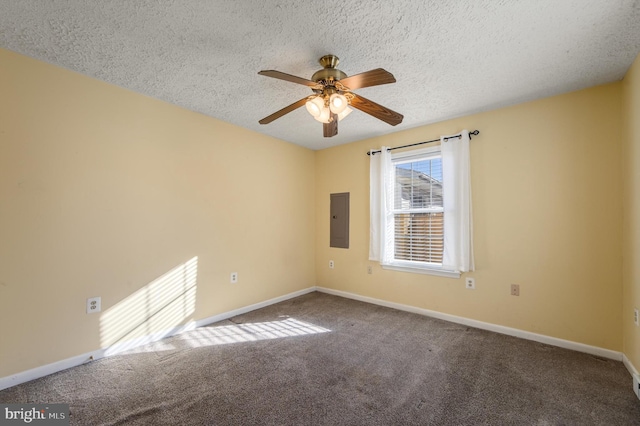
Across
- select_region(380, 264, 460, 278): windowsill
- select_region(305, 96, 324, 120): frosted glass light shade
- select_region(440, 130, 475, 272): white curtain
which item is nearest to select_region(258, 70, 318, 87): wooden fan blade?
select_region(305, 96, 324, 120): frosted glass light shade

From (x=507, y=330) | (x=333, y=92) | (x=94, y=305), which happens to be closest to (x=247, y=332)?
(x=94, y=305)

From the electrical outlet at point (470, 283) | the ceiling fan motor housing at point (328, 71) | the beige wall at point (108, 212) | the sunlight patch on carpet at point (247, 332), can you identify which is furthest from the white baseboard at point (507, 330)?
the ceiling fan motor housing at point (328, 71)

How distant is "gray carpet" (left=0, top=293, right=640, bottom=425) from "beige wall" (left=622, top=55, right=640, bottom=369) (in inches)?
12.8

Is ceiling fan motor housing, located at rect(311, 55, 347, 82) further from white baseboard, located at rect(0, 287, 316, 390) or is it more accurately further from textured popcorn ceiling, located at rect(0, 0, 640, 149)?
white baseboard, located at rect(0, 287, 316, 390)

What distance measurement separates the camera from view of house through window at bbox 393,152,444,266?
3.41 metres

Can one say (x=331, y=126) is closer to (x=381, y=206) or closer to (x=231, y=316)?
(x=381, y=206)

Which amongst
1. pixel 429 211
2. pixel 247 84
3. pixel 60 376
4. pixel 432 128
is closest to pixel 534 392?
pixel 429 211

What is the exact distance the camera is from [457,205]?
3.16 meters

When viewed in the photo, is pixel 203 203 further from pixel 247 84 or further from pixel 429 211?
pixel 429 211

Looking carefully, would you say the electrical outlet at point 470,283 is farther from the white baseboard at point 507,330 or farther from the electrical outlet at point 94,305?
the electrical outlet at point 94,305

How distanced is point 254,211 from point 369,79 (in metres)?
2.45

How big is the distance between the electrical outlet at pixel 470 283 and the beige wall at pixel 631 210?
1133mm

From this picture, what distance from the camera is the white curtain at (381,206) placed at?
374cm

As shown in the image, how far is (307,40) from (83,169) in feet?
7.02
